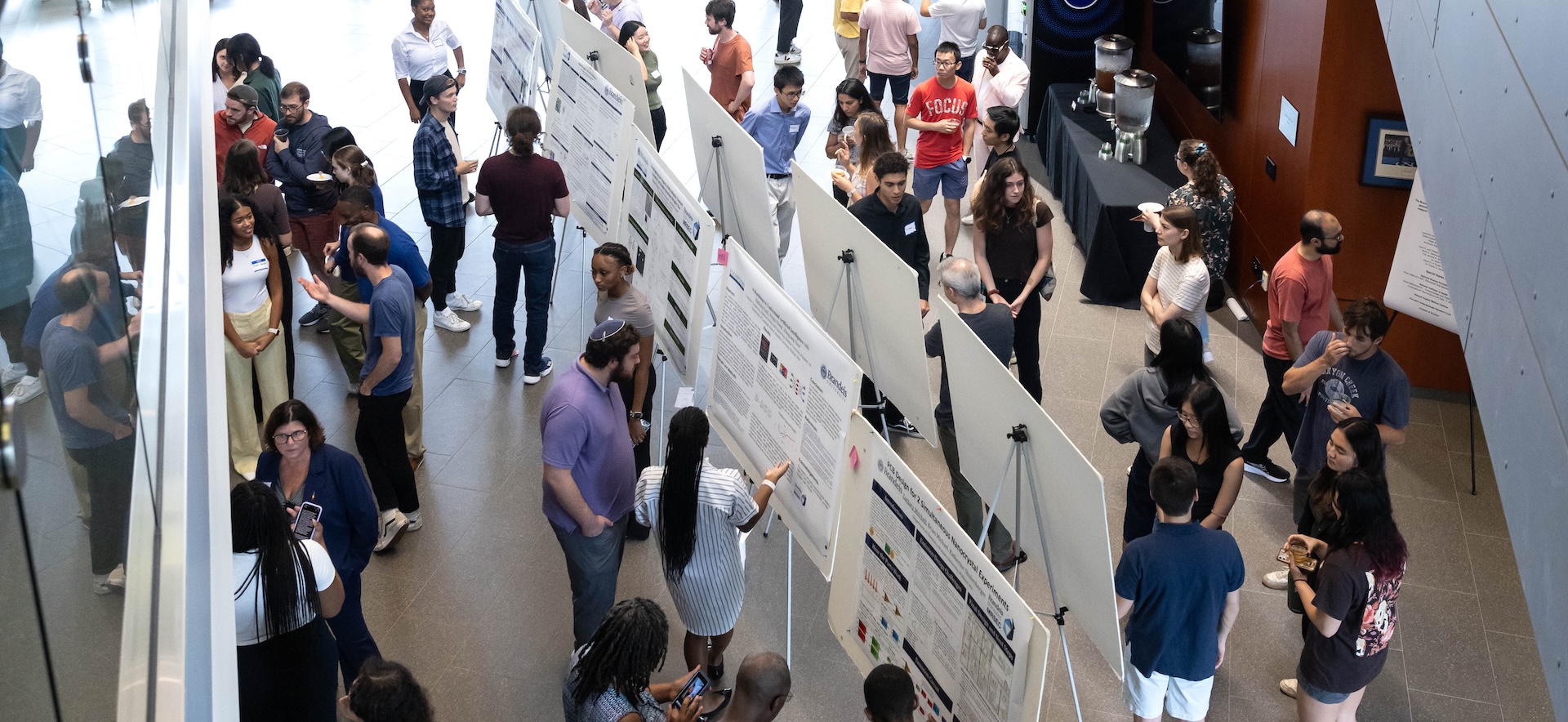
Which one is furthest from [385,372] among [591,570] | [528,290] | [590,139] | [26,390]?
[26,390]

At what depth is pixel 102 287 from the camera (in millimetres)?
1687

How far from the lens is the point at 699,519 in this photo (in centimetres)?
373

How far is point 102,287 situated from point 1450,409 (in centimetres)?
606

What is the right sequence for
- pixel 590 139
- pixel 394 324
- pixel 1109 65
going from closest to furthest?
pixel 394 324 < pixel 590 139 < pixel 1109 65

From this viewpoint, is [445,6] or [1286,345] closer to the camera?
[1286,345]

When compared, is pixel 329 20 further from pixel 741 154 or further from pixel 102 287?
pixel 102 287

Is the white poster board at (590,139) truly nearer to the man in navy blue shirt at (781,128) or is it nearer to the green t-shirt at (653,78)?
the man in navy blue shirt at (781,128)

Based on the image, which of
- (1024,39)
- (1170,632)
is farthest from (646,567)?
(1024,39)

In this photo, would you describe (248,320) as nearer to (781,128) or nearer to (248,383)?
(248,383)

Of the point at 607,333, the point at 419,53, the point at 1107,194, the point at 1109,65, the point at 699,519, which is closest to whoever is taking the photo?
the point at 699,519

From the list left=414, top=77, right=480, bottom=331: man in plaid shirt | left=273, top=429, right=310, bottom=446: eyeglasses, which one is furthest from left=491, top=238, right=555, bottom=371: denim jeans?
left=273, top=429, right=310, bottom=446: eyeglasses

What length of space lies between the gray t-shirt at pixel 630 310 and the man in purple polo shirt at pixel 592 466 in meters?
0.78

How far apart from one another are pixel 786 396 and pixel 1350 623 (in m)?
1.84

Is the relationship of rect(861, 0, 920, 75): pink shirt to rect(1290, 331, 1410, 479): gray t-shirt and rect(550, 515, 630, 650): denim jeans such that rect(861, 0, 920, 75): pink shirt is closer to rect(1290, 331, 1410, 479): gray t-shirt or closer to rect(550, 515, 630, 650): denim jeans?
rect(1290, 331, 1410, 479): gray t-shirt
